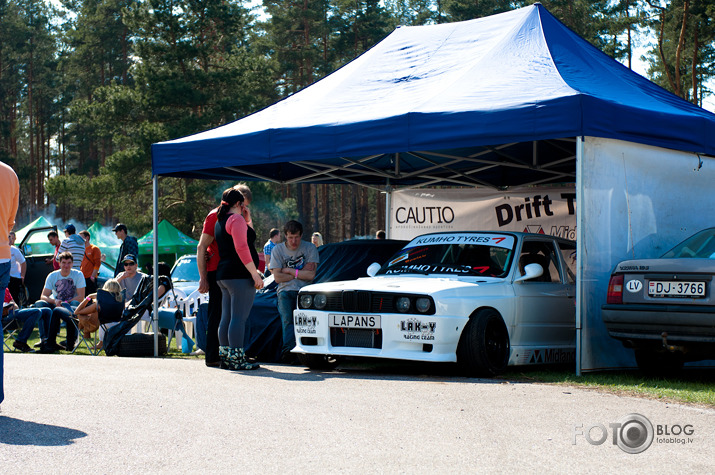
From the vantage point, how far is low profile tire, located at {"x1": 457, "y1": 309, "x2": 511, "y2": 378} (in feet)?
26.3

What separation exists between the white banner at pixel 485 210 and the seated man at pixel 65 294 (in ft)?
19.6

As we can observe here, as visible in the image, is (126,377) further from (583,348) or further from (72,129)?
(72,129)

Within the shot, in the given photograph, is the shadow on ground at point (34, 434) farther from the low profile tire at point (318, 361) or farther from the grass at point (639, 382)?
the grass at point (639, 382)

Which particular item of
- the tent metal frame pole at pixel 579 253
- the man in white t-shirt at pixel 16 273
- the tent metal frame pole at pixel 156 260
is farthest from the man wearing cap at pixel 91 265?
the tent metal frame pole at pixel 579 253

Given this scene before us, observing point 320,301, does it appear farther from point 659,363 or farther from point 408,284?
point 659,363

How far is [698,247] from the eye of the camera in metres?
8.56

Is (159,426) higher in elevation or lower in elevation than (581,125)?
lower

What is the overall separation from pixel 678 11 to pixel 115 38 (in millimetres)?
32168

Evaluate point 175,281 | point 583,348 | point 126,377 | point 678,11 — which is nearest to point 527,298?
point 583,348

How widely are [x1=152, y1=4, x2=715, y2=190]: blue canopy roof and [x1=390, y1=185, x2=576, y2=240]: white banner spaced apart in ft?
5.82

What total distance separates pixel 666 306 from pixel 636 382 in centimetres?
74

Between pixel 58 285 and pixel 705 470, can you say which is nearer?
pixel 705 470

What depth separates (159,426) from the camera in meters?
5.55

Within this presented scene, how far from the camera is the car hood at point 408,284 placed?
809cm
